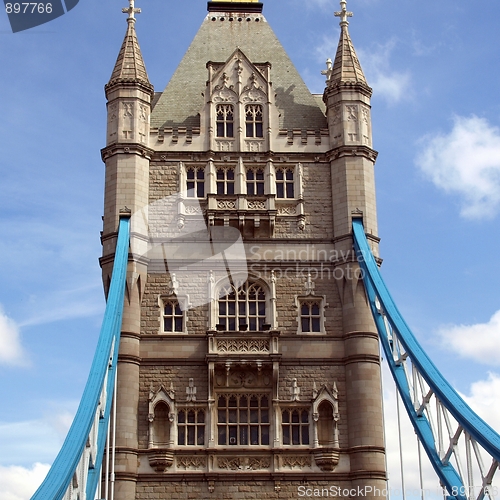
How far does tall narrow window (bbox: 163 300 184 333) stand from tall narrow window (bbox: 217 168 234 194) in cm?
441

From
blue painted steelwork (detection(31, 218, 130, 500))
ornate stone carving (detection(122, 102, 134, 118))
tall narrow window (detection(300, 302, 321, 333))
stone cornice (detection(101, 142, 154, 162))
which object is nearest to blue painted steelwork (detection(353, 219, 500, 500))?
tall narrow window (detection(300, 302, 321, 333))

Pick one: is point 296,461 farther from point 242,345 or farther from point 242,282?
point 242,282

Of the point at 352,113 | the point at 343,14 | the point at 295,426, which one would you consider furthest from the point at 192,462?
the point at 343,14

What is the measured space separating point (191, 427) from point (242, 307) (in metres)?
4.30

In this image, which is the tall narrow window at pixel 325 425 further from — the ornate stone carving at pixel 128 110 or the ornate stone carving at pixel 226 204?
the ornate stone carving at pixel 128 110

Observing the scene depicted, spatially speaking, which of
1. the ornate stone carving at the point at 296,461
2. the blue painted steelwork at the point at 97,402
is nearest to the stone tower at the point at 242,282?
the ornate stone carving at the point at 296,461

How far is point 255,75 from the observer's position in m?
34.2

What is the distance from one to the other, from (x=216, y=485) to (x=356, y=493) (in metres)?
4.18

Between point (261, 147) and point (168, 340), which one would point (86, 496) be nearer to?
point (168, 340)

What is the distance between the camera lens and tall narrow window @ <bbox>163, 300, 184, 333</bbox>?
30500 mm

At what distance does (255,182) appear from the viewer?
32594 mm

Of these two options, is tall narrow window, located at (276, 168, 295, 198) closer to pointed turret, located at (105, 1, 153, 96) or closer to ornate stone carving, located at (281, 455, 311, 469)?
pointed turret, located at (105, 1, 153, 96)

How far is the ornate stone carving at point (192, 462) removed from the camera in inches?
Answer: 1127

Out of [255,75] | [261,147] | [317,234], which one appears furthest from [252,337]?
[255,75]
